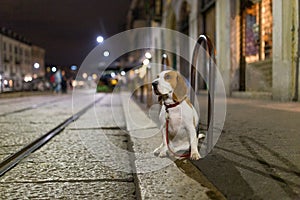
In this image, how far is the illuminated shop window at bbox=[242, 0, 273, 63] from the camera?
1156cm

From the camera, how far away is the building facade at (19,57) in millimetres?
74562

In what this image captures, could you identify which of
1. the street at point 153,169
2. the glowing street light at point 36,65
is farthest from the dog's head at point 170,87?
the glowing street light at point 36,65

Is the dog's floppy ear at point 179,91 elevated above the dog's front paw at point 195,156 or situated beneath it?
elevated above

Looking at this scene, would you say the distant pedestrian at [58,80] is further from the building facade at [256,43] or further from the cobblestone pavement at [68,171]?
the cobblestone pavement at [68,171]

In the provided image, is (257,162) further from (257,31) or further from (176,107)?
(257,31)

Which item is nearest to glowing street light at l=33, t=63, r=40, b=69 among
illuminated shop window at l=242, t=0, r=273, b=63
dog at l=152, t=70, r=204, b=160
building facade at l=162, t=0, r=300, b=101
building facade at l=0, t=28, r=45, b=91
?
building facade at l=0, t=28, r=45, b=91

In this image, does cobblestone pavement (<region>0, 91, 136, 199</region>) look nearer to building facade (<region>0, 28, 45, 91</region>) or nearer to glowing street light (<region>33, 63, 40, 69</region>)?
building facade (<region>0, 28, 45, 91</region>)

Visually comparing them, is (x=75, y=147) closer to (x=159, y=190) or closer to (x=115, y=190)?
(x=115, y=190)

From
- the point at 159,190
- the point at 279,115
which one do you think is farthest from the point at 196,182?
the point at 279,115

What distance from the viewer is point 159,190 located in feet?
9.15

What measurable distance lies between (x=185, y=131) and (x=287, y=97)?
692 centimetres

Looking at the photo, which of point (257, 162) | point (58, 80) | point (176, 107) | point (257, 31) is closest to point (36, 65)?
point (58, 80)

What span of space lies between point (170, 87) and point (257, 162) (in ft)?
3.70

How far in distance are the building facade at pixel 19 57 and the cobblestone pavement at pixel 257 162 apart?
217ft
